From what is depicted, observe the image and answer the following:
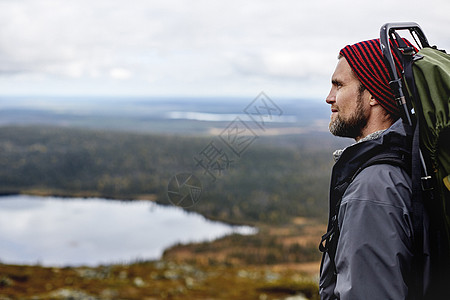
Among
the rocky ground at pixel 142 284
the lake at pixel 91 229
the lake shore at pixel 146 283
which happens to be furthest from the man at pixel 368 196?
the lake at pixel 91 229

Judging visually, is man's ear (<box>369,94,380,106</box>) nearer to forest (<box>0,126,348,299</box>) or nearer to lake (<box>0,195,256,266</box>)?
forest (<box>0,126,348,299</box>)

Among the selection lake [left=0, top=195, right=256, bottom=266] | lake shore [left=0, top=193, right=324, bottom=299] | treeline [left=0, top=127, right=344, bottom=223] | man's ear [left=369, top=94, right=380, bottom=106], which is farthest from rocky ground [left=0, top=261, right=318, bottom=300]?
treeline [left=0, top=127, right=344, bottom=223]

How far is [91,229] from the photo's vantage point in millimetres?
38562

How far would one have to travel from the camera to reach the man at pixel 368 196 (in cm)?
178

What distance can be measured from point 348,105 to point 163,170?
57146 millimetres

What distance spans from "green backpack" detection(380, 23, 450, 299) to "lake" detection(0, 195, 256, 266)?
2401cm

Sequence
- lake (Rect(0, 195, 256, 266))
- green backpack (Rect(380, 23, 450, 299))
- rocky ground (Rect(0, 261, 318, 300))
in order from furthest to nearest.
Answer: lake (Rect(0, 195, 256, 266)), rocky ground (Rect(0, 261, 318, 300)), green backpack (Rect(380, 23, 450, 299))

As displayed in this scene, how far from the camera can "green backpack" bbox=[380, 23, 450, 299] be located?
1.76 metres

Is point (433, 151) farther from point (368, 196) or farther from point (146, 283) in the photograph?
point (146, 283)

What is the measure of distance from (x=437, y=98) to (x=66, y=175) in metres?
60.6

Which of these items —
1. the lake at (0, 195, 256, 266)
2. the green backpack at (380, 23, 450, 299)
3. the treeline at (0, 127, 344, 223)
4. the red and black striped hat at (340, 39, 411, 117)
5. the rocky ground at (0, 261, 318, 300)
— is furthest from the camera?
the treeline at (0, 127, 344, 223)

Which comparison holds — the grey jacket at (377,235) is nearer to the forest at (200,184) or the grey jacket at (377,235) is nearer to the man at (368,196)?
the man at (368,196)

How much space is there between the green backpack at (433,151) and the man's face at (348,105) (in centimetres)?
30

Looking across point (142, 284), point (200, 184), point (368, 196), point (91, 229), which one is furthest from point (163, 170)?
point (368, 196)
